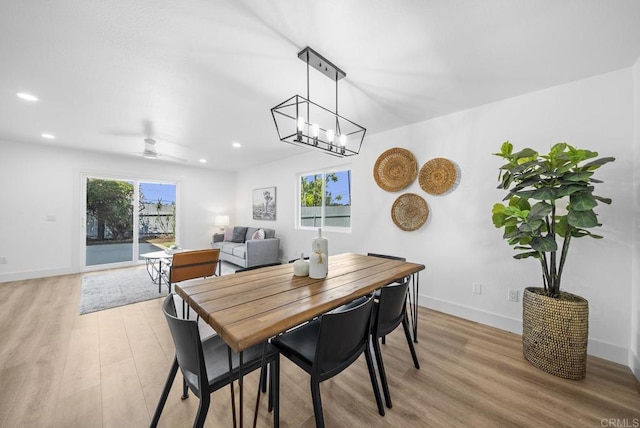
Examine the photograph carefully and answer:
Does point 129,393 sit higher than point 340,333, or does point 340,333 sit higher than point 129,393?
point 340,333

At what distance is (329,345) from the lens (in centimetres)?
119

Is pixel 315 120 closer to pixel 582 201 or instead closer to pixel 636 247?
pixel 582 201

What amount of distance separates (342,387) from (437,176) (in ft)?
8.24

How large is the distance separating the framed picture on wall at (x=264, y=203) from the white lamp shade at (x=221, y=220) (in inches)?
35.8

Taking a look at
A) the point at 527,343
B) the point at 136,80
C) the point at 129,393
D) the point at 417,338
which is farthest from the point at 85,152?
the point at 527,343

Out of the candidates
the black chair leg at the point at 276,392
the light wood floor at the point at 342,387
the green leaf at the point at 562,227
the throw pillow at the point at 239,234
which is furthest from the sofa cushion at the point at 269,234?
the green leaf at the point at 562,227

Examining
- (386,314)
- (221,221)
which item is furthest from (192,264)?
(221,221)

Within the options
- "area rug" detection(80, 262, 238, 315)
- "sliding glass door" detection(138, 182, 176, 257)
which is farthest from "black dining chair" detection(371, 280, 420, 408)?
"sliding glass door" detection(138, 182, 176, 257)

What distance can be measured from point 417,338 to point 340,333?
1.61 meters

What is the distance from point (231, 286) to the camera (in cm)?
156

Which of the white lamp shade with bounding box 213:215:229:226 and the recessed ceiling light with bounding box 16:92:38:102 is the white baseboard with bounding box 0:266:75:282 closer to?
the white lamp shade with bounding box 213:215:229:226

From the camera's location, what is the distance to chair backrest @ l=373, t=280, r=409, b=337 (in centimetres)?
156

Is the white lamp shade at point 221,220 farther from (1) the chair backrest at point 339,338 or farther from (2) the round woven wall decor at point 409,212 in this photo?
(1) the chair backrest at point 339,338

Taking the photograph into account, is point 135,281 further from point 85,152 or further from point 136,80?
point 136,80
